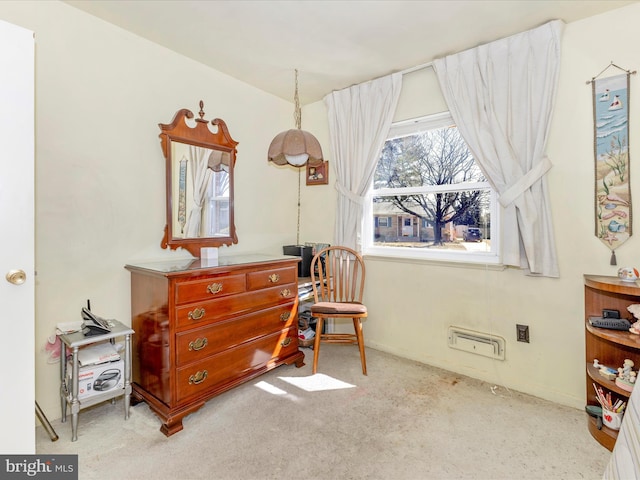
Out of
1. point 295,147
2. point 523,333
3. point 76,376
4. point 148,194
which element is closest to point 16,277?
point 76,376

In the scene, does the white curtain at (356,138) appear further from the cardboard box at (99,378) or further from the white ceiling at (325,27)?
the cardboard box at (99,378)

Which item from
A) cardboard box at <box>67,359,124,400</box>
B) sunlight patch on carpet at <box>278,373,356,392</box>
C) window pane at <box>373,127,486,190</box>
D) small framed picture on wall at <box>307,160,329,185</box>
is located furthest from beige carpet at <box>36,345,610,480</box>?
small framed picture on wall at <box>307,160,329,185</box>

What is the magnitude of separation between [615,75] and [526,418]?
86.9 inches


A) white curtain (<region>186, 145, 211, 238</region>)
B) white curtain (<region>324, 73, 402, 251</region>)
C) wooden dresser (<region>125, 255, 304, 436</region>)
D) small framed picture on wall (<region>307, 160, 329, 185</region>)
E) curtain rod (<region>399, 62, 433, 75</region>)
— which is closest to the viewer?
wooden dresser (<region>125, 255, 304, 436</region>)

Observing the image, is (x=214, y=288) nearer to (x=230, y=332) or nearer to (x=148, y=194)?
(x=230, y=332)

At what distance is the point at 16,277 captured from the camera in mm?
1360

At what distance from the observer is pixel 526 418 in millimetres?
1966

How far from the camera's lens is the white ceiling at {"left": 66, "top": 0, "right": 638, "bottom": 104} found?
6.32ft

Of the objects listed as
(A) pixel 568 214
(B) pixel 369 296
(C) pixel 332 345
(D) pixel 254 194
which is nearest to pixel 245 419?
(C) pixel 332 345

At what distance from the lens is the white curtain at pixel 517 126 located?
212 cm

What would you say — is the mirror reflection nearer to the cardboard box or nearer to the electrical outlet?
the cardboard box

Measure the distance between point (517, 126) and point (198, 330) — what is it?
258 centimetres

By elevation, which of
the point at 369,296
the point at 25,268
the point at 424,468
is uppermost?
the point at 25,268

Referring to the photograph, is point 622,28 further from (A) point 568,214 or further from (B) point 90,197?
(B) point 90,197
